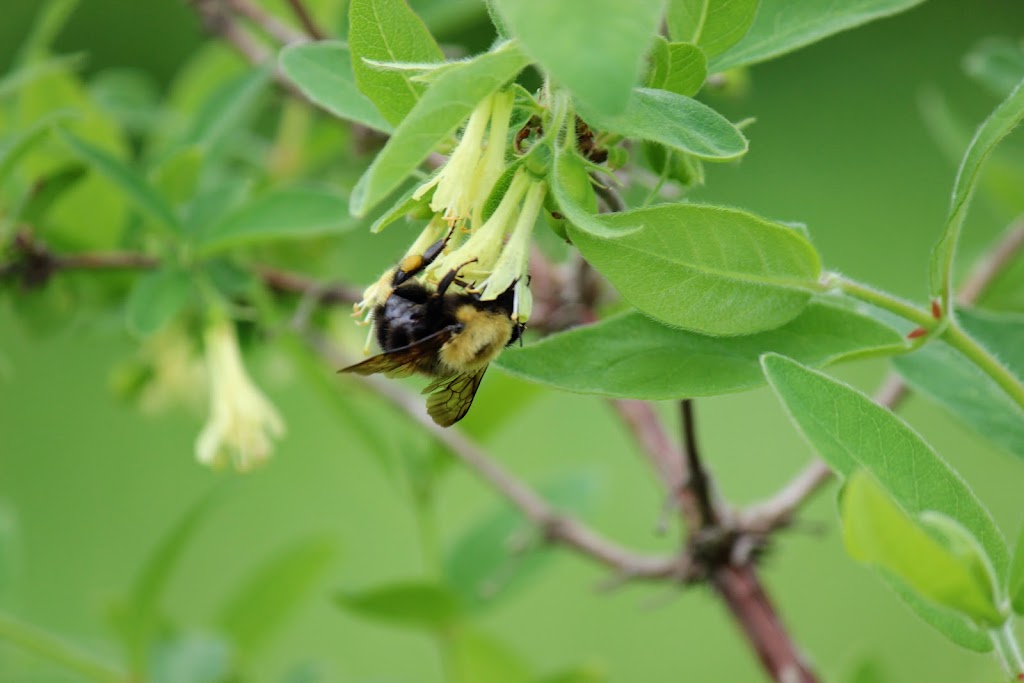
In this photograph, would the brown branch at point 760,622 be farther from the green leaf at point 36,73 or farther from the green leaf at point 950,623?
the green leaf at point 36,73

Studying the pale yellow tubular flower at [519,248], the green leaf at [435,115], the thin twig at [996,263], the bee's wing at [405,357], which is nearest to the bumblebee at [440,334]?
the bee's wing at [405,357]

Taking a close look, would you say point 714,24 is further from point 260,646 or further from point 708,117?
point 260,646

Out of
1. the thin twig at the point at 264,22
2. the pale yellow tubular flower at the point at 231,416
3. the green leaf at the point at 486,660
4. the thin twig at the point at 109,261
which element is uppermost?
the thin twig at the point at 264,22

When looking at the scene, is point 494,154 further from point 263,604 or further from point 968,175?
point 263,604

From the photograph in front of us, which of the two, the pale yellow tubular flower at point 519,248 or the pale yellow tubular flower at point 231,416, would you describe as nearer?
the pale yellow tubular flower at point 519,248

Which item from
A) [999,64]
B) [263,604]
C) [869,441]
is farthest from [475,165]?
[263,604]

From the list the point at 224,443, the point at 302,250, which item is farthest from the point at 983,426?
the point at 302,250
